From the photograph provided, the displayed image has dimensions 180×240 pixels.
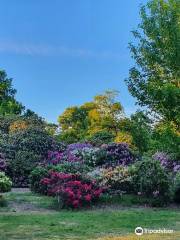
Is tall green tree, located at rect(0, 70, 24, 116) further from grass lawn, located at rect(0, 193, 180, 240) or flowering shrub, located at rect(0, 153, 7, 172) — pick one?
grass lawn, located at rect(0, 193, 180, 240)

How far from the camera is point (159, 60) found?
1988 centimetres

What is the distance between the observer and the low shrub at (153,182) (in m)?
14.1

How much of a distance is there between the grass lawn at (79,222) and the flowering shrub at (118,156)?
6.95m

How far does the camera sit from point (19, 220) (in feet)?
35.1

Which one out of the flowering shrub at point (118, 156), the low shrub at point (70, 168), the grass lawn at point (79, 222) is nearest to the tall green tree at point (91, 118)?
the flowering shrub at point (118, 156)

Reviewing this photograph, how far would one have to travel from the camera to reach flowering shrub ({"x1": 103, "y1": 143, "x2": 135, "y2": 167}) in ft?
67.4

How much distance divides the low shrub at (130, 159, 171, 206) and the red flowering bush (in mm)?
1293

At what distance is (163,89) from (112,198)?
5516 mm

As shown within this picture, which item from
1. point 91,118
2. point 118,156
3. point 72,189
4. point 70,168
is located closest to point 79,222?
point 72,189

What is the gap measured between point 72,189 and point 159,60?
832cm

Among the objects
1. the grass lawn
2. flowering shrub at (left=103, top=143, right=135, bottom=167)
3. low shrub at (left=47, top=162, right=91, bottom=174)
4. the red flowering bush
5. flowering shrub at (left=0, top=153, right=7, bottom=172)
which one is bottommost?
the grass lawn

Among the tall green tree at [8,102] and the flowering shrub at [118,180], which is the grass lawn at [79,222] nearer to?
the flowering shrub at [118,180]

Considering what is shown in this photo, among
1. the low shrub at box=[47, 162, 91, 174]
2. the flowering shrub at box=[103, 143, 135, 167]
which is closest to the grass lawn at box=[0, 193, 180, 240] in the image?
the low shrub at box=[47, 162, 91, 174]

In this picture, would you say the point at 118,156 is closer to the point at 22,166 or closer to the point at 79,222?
the point at 22,166
